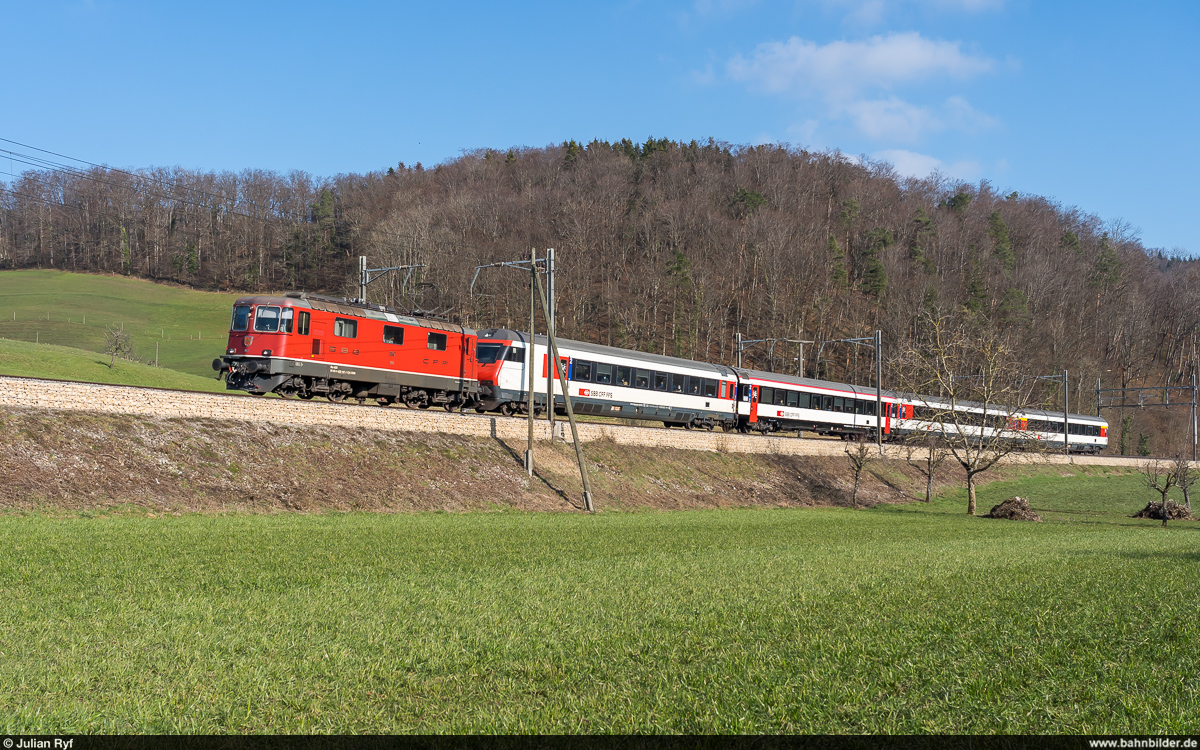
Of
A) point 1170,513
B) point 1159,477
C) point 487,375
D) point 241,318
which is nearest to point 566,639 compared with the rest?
point 241,318

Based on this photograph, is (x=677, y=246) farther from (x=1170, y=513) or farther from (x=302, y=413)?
(x=302, y=413)

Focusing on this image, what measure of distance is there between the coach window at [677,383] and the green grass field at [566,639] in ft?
87.7

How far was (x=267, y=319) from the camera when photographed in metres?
27.2

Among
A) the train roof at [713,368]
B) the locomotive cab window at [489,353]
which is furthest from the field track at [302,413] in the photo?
the train roof at [713,368]

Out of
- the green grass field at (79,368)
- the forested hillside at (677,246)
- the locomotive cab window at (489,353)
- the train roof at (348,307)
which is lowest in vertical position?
A: the green grass field at (79,368)

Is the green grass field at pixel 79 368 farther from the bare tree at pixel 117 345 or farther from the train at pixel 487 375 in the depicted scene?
the train at pixel 487 375

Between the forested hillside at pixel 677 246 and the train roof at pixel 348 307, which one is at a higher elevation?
the forested hillside at pixel 677 246

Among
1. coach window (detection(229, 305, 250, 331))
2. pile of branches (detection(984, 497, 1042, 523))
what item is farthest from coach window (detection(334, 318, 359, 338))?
pile of branches (detection(984, 497, 1042, 523))

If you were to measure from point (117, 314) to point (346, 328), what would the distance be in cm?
6887

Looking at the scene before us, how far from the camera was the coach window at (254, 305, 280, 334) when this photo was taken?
27.1 meters

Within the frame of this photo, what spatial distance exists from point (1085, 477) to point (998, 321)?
1279 inches

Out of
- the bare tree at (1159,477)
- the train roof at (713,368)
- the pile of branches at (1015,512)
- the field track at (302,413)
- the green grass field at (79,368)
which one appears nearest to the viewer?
the field track at (302,413)

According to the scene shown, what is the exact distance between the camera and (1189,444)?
8725 centimetres

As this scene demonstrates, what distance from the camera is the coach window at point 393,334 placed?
30625mm
